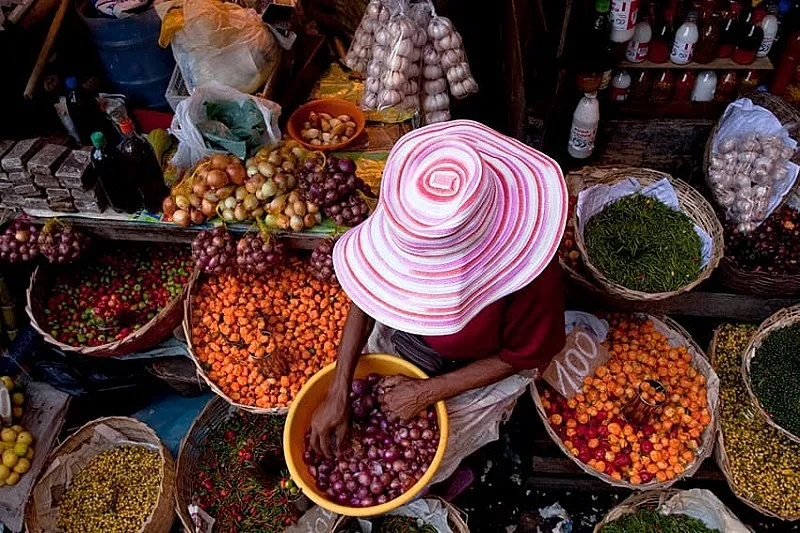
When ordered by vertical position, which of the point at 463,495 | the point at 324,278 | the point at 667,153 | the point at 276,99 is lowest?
the point at 463,495

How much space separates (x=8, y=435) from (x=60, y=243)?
0.90 meters

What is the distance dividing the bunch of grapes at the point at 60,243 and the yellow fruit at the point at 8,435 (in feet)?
2.62

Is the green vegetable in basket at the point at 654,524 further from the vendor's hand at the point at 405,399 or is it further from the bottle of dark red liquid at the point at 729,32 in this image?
the bottle of dark red liquid at the point at 729,32

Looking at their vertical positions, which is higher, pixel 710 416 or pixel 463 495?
pixel 710 416

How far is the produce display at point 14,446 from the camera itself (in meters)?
2.79

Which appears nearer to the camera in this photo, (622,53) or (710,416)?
(710,416)

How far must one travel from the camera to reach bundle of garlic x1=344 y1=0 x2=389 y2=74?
2.77m

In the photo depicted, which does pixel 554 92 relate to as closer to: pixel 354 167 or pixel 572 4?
pixel 572 4

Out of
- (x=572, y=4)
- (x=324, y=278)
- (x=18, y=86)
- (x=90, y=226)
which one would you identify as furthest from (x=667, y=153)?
(x=18, y=86)

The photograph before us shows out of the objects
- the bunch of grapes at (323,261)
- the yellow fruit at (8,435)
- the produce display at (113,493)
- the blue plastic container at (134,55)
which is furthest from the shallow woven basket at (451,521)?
the blue plastic container at (134,55)

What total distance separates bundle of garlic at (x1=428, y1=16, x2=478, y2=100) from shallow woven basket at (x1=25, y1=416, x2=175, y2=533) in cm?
208

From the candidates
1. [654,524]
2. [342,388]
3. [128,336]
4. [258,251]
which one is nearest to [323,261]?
[258,251]

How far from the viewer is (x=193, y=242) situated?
274 cm

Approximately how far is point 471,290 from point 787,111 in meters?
2.26
